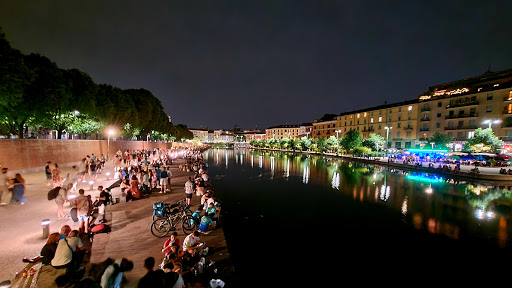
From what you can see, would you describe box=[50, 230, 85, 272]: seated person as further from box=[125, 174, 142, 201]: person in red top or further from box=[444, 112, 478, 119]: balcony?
box=[444, 112, 478, 119]: balcony

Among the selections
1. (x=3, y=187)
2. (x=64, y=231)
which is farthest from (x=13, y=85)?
(x=64, y=231)

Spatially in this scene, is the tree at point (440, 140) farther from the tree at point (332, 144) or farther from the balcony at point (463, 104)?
the tree at point (332, 144)

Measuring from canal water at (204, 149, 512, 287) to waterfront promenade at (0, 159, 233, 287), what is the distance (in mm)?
1699

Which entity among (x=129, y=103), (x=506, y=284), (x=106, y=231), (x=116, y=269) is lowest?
(x=506, y=284)

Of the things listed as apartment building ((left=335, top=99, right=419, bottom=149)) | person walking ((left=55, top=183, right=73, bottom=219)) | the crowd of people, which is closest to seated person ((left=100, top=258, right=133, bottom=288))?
the crowd of people

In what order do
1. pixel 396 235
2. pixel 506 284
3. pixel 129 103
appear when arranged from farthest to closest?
pixel 129 103 < pixel 396 235 < pixel 506 284

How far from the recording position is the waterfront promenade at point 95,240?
6.35 metres

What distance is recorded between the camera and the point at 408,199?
1875 cm

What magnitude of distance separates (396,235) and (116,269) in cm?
1326

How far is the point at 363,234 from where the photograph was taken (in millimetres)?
12164

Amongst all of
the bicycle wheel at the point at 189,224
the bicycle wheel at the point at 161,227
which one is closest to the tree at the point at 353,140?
the bicycle wheel at the point at 189,224

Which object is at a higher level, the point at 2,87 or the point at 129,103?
the point at 129,103

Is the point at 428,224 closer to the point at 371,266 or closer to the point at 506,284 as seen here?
the point at 506,284

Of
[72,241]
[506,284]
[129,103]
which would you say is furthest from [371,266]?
[129,103]
